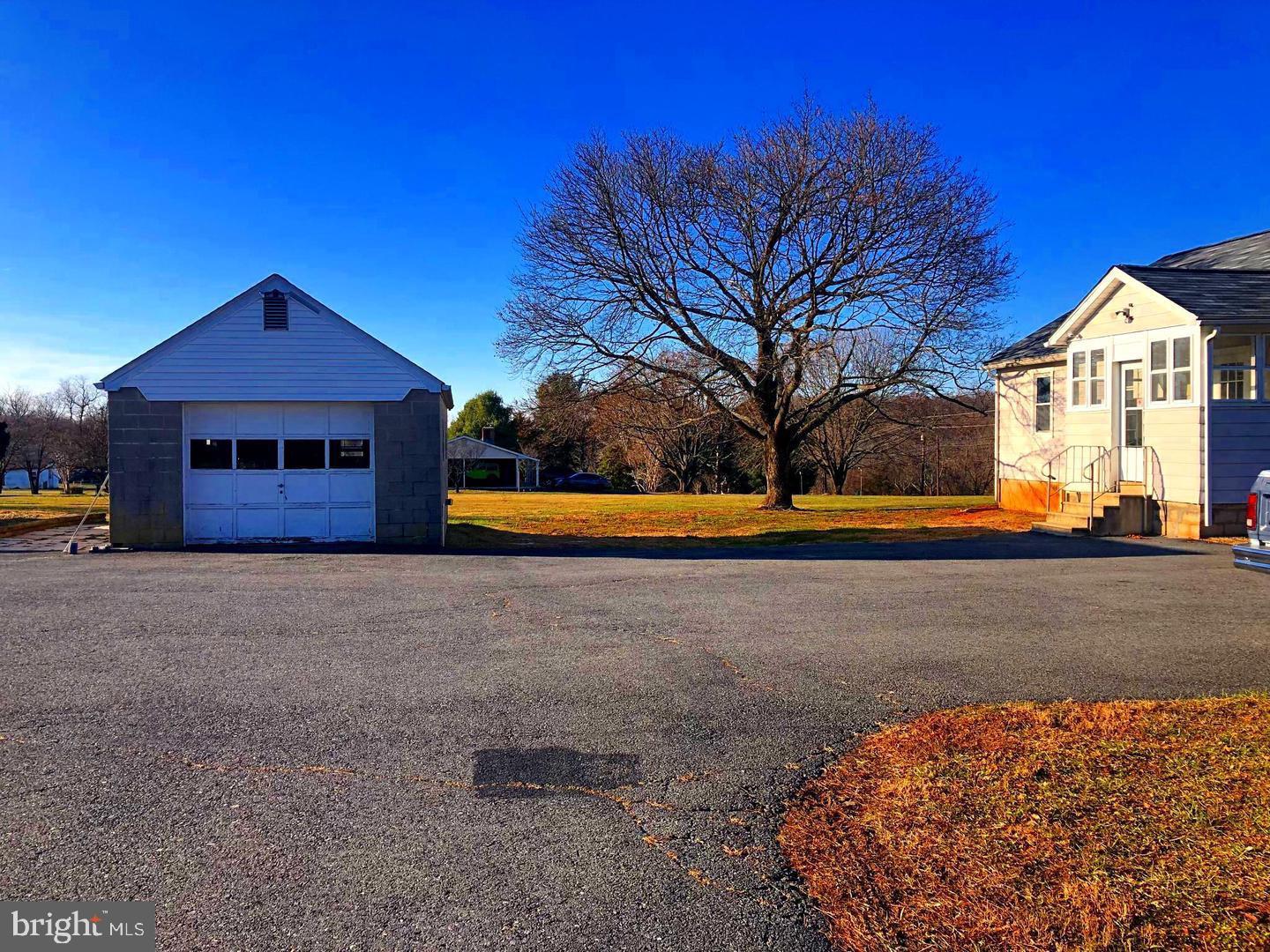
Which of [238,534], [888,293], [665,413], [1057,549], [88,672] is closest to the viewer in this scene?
[88,672]

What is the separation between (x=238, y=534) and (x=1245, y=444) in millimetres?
17741

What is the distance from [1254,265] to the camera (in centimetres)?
1898

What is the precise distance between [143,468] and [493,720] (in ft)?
42.7

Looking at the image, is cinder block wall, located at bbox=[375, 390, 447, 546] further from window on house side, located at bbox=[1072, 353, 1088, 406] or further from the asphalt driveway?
window on house side, located at bbox=[1072, 353, 1088, 406]

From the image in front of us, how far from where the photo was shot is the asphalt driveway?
11.0 feet

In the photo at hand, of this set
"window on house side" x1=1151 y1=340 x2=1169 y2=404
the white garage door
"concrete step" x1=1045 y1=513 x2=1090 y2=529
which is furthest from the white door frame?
the white garage door

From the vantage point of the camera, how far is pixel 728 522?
22.1 meters

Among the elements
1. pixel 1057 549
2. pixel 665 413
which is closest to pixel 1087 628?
pixel 1057 549

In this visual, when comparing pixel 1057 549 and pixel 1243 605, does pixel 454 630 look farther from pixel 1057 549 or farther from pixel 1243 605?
pixel 1057 549


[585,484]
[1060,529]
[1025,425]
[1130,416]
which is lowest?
[1060,529]

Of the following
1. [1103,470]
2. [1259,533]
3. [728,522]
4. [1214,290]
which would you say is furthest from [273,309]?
[1214,290]

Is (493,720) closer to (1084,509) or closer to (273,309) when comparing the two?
(273,309)

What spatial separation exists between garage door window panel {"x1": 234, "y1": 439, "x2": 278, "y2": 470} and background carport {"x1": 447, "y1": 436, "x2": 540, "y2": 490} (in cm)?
3723

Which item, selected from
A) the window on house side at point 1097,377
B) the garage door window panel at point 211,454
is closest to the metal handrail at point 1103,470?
the window on house side at point 1097,377
